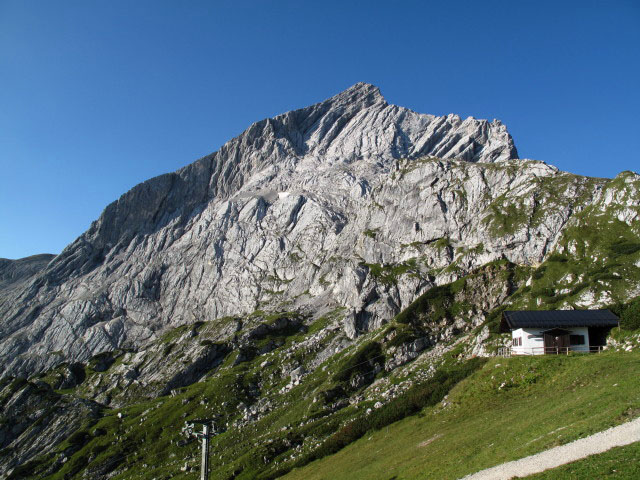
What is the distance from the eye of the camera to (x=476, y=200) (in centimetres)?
17738

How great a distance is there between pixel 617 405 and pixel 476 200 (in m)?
151

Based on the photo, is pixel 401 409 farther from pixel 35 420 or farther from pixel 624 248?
pixel 35 420

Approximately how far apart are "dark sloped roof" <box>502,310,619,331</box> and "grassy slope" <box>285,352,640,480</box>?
11676 millimetres

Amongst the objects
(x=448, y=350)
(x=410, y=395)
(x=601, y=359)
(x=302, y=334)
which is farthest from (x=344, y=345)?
(x=601, y=359)

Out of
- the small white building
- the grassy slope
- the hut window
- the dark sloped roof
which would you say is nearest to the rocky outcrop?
the grassy slope

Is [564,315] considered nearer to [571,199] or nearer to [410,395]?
[410,395]

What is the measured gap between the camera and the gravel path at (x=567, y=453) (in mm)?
28125

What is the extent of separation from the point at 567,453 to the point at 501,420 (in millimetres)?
14603

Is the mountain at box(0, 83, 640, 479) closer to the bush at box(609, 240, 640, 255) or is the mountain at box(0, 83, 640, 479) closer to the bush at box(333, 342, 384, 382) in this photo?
the bush at box(333, 342, 384, 382)

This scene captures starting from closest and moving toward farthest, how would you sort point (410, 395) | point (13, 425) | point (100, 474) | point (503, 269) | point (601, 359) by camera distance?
1. point (601, 359)
2. point (410, 395)
3. point (100, 474)
4. point (503, 269)
5. point (13, 425)

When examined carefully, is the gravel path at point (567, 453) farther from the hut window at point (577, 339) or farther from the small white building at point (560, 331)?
the hut window at point (577, 339)

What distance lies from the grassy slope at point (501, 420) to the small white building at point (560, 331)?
1106 cm

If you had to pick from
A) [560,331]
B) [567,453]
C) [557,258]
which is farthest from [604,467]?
[557,258]

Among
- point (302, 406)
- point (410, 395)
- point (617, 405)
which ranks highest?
point (617, 405)
